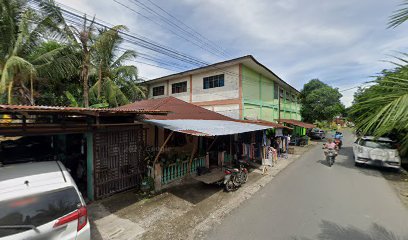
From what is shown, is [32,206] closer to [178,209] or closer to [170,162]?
[178,209]

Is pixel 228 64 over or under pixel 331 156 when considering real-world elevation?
over

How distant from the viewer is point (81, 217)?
3186mm

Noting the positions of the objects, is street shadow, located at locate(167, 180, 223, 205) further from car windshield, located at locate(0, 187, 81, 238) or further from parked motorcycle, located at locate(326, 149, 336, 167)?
parked motorcycle, located at locate(326, 149, 336, 167)

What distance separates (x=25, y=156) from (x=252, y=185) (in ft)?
33.5

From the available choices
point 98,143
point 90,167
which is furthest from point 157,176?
point 98,143

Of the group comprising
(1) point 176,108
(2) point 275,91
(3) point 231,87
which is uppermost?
(2) point 275,91

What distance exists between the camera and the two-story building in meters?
14.5

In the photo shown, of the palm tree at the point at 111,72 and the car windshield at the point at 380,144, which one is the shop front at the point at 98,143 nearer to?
the palm tree at the point at 111,72

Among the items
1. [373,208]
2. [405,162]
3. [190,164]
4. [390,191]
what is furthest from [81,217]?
[405,162]

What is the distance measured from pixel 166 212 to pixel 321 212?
458cm

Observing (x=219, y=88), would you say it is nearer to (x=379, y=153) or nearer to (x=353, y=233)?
(x=379, y=153)

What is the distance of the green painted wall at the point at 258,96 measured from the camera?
588 inches

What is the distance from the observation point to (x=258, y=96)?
1692 centimetres

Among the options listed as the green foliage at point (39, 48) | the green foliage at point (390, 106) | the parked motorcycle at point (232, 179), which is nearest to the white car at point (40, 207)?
the green foliage at point (390, 106)
